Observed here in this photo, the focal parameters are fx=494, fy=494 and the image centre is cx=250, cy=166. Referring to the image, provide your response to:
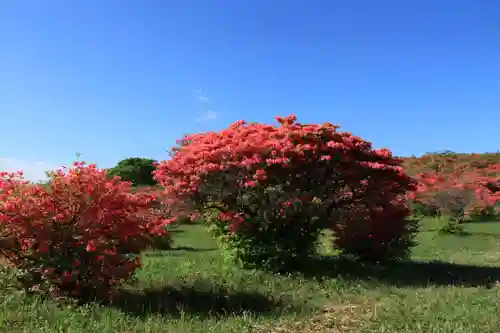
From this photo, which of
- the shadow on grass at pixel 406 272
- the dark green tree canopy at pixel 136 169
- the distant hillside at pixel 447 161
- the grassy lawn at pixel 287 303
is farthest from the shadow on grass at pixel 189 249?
the distant hillside at pixel 447 161

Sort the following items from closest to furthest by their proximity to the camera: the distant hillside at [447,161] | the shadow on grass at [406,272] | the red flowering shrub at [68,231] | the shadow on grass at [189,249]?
the red flowering shrub at [68,231] < the shadow on grass at [406,272] < the shadow on grass at [189,249] < the distant hillside at [447,161]

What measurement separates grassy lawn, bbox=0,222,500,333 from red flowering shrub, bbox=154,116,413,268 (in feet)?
3.13

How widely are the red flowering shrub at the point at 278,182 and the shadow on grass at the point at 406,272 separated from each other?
73cm

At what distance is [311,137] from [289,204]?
1801 mm

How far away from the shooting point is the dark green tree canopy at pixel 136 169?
4497 cm

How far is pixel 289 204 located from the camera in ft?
38.9

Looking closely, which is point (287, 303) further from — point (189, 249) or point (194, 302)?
point (189, 249)

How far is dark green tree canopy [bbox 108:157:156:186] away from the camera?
44969 mm

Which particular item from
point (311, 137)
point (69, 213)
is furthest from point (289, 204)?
point (69, 213)

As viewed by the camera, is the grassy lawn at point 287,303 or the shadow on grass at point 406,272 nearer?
the grassy lawn at point 287,303

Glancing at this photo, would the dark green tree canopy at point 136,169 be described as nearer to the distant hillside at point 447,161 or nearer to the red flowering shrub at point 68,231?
the distant hillside at point 447,161

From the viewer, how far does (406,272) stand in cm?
1304

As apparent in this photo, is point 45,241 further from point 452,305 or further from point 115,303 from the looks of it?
point 452,305

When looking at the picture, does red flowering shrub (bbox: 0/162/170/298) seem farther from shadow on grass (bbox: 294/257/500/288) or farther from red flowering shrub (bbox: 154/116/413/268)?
shadow on grass (bbox: 294/257/500/288)
